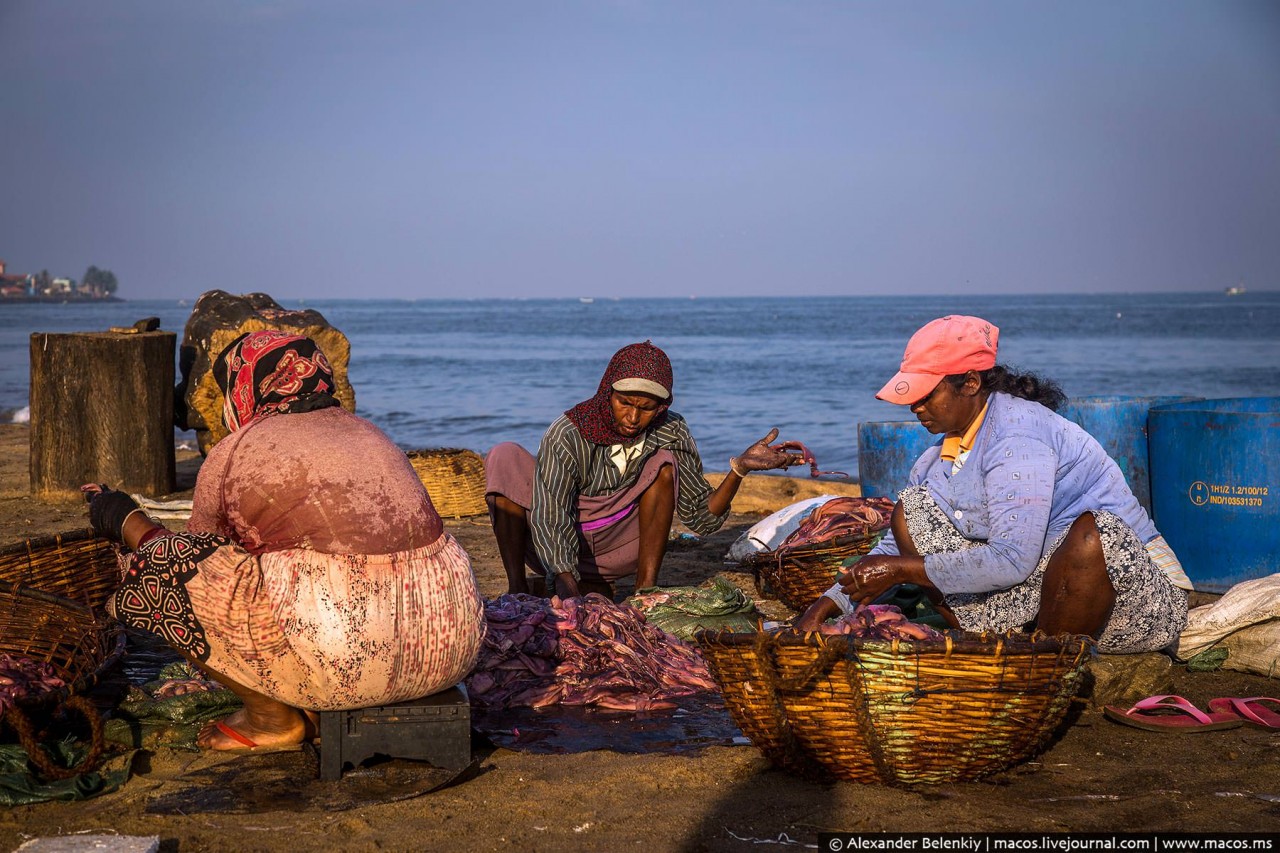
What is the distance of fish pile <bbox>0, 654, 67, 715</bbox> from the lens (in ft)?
10.3

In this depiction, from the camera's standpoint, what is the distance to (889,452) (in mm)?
6238

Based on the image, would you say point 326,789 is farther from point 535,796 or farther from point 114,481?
point 114,481

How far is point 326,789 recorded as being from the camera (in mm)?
2984

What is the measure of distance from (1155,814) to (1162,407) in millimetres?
3308

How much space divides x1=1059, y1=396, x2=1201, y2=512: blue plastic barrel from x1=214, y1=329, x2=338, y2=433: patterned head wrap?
4.05m

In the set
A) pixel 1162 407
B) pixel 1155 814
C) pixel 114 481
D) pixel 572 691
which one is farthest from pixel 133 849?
pixel 114 481

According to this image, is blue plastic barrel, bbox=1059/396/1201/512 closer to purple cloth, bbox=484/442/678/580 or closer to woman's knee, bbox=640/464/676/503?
woman's knee, bbox=640/464/676/503

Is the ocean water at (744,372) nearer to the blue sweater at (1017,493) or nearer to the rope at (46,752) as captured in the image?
the blue sweater at (1017,493)

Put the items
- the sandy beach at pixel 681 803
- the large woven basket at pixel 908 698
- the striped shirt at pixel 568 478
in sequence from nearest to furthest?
the sandy beach at pixel 681 803 < the large woven basket at pixel 908 698 < the striped shirt at pixel 568 478

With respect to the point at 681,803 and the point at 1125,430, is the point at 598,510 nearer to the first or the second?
the point at 681,803

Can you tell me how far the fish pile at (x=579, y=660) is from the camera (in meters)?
3.86

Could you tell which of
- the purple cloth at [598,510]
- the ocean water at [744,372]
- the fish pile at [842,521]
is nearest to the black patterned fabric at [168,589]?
the purple cloth at [598,510]

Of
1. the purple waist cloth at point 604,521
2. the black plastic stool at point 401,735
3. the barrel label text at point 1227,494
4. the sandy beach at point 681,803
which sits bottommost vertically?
the sandy beach at point 681,803

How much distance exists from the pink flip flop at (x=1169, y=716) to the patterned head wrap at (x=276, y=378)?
2.51 m
